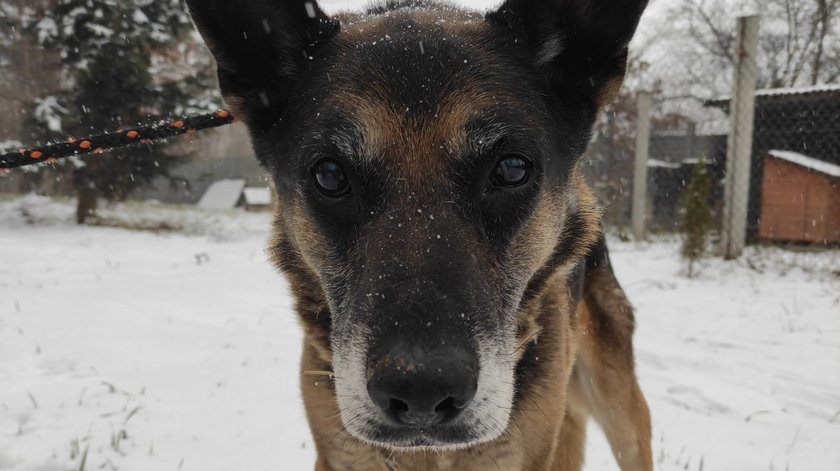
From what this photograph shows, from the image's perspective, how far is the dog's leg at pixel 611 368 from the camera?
115 inches

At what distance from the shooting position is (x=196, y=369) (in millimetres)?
3922

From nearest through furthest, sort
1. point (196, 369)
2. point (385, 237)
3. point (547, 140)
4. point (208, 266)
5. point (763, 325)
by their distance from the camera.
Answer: point (385, 237), point (547, 140), point (196, 369), point (763, 325), point (208, 266)

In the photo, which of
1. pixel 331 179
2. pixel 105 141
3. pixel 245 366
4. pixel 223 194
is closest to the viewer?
pixel 331 179

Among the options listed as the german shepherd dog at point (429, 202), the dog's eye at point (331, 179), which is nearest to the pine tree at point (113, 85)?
the german shepherd dog at point (429, 202)

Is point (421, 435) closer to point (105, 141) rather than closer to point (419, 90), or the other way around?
point (419, 90)

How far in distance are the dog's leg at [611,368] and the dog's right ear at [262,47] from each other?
1877 millimetres

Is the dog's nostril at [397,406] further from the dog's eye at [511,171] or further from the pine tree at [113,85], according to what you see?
the pine tree at [113,85]

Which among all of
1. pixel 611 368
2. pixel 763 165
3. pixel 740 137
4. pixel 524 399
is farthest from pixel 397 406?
pixel 763 165

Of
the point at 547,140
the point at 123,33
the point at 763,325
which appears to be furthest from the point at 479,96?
the point at 123,33

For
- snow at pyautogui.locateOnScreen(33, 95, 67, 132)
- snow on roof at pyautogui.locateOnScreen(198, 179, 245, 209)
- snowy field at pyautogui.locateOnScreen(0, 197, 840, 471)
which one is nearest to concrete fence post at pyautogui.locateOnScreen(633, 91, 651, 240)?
snowy field at pyautogui.locateOnScreen(0, 197, 840, 471)

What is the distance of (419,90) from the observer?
5.82 ft

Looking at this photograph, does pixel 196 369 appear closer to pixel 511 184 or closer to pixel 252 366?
pixel 252 366

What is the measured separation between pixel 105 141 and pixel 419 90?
4.39 ft

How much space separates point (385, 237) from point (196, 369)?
9.44 ft
